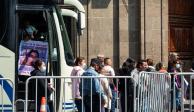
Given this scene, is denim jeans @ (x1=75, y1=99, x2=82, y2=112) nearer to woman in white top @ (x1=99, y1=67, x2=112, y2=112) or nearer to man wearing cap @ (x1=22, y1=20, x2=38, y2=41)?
woman in white top @ (x1=99, y1=67, x2=112, y2=112)

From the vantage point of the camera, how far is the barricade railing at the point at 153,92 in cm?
1077

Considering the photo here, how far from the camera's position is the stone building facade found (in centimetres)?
1989

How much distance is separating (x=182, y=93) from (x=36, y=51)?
3.19 m

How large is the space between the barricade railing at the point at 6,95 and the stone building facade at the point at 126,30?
8.66 meters

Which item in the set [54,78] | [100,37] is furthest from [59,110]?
[100,37]

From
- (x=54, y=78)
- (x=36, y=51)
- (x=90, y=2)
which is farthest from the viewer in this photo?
(x=90, y=2)

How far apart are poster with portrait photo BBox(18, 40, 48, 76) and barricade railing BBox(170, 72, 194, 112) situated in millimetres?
2756

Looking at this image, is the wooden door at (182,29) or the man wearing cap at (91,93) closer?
the man wearing cap at (91,93)

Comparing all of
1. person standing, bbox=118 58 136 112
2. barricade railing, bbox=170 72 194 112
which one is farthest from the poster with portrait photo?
barricade railing, bbox=170 72 194 112

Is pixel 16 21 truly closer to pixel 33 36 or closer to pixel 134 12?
pixel 33 36

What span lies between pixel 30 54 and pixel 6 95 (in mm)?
1335

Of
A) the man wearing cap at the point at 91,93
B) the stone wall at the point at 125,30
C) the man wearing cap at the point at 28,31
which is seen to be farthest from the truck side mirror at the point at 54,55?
the stone wall at the point at 125,30

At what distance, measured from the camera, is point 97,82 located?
1101 cm

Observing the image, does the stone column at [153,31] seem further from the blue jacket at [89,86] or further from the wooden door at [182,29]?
the blue jacket at [89,86]
